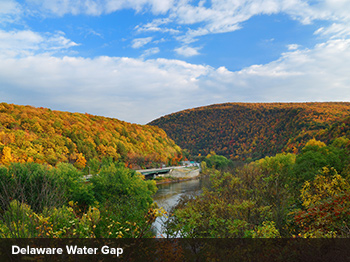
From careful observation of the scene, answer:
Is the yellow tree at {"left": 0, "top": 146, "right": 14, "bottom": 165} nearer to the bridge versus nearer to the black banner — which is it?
the bridge

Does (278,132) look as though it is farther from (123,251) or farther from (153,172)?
(123,251)

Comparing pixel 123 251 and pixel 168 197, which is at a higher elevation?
pixel 123 251

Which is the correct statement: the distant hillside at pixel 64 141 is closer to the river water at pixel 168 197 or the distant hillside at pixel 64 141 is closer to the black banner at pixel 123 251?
the river water at pixel 168 197

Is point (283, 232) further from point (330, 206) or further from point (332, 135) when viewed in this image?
point (332, 135)

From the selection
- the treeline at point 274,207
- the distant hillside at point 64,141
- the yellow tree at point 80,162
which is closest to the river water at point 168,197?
the treeline at point 274,207

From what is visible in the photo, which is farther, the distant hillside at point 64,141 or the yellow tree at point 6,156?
the distant hillside at point 64,141

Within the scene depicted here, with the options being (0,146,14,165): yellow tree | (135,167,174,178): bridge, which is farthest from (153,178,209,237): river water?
(0,146,14,165): yellow tree

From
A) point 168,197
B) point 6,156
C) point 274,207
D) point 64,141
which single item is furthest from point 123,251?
point 64,141
